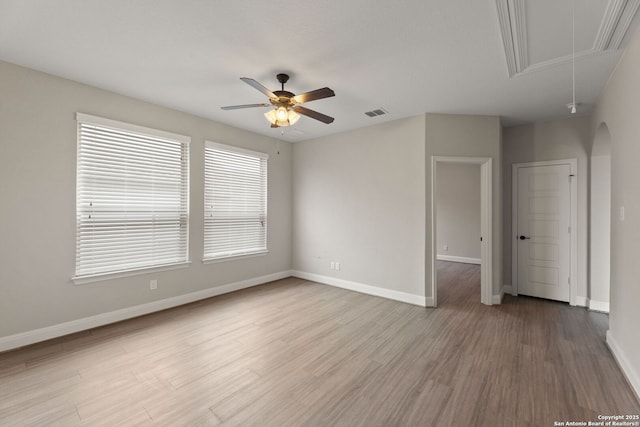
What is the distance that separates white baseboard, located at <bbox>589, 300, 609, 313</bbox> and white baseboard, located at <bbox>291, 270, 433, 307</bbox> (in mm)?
2228

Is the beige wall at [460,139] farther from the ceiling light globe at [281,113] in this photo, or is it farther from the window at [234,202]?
the window at [234,202]

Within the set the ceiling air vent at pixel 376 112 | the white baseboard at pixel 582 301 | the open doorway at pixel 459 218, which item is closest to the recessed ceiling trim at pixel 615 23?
the ceiling air vent at pixel 376 112

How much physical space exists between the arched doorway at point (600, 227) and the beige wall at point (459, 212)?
3380 millimetres

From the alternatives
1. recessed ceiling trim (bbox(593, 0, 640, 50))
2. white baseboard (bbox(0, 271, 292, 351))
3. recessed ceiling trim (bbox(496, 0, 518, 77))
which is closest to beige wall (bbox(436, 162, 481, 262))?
recessed ceiling trim (bbox(496, 0, 518, 77))

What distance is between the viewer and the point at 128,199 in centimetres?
354

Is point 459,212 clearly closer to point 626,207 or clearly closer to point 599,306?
point 599,306

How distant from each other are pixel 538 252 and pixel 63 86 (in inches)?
267

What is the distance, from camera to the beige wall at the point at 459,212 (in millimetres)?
7457

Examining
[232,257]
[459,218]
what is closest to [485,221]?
[459,218]

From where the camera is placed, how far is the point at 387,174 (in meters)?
4.50

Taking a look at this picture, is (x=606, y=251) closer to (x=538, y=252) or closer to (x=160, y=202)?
(x=538, y=252)

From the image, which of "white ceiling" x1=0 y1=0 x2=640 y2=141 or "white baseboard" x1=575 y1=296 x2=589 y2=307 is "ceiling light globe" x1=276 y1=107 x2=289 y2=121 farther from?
"white baseboard" x1=575 y1=296 x2=589 y2=307

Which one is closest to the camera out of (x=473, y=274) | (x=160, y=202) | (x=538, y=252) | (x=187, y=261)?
(x=160, y=202)

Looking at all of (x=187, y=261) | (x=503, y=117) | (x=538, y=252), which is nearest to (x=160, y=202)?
(x=187, y=261)
